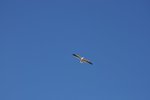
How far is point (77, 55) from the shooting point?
4784 cm

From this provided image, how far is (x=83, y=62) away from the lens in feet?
154

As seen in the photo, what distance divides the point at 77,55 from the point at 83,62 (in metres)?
2.31
